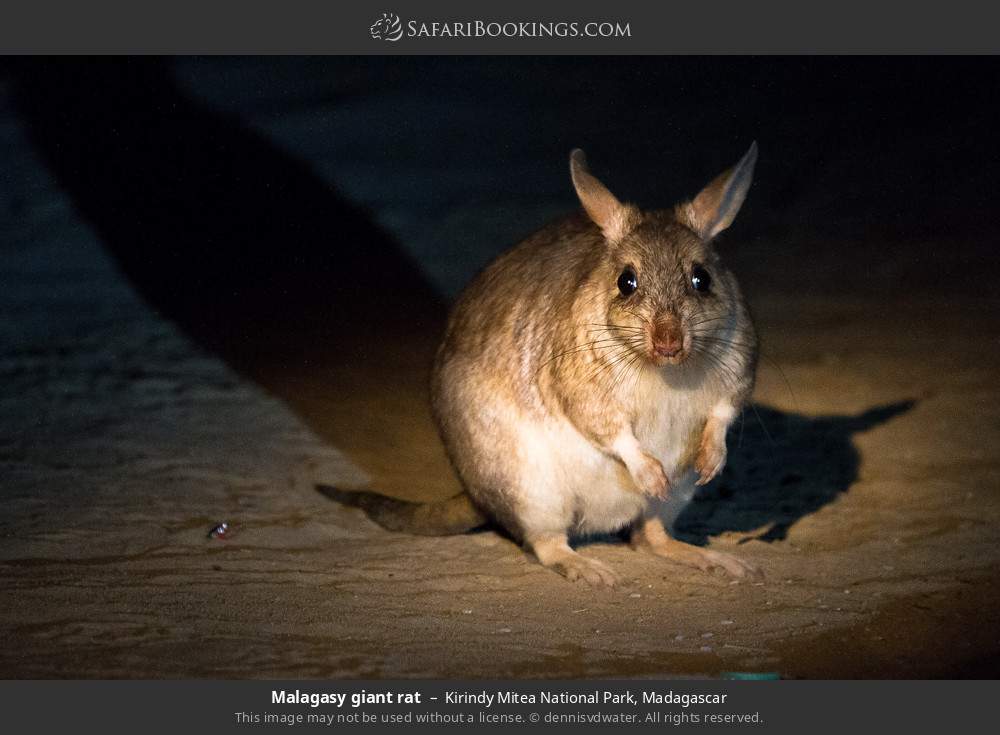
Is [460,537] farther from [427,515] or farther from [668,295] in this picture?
[668,295]

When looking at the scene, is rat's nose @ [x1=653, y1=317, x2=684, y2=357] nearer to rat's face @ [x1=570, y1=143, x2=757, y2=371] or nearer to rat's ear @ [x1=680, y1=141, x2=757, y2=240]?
rat's face @ [x1=570, y1=143, x2=757, y2=371]

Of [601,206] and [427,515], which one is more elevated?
[601,206]

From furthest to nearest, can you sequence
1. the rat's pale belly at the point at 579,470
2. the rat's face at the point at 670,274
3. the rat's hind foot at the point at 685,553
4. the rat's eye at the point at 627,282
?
1. the rat's hind foot at the point at 685,553
2. the rat's pale belly at the point at 579,470
3. the rat's eye at the point at 627,282
4. the rat's face at the point at 670,274

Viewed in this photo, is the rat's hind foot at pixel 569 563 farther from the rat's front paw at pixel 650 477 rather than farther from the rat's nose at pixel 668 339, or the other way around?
the rat's nose at pixel 668 339

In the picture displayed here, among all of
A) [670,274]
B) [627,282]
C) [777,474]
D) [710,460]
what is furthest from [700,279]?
[777,474]

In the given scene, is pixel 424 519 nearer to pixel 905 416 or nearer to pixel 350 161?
pixel 905 416

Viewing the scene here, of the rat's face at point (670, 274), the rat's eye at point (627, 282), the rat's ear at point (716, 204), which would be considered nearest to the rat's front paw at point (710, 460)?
the rat's face at point (670, 274)
